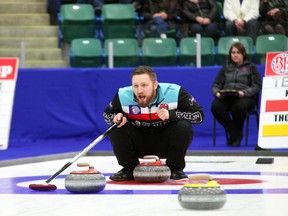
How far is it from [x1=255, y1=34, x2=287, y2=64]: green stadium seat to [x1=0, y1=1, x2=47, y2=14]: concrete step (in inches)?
180

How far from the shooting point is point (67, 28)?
15.4m

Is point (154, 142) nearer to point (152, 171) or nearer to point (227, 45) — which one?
point (152, 171)

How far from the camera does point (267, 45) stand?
1422 centimetres

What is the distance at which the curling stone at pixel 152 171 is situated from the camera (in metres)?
8.23

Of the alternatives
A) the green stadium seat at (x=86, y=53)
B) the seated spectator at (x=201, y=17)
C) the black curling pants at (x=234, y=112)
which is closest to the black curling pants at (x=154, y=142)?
the black curling pants at (x=234, y=112)

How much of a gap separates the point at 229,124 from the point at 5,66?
3.24 metres

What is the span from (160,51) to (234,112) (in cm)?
219

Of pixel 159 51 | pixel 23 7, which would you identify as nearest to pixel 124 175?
pixel 159 51

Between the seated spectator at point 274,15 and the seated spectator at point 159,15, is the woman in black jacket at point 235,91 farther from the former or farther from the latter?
the seated spectator at point 159,15

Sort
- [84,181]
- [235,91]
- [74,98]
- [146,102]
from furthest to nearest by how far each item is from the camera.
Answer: [74,98] < [235,91] < [146,102] < [84,181]

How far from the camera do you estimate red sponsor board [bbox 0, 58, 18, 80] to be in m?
12.1

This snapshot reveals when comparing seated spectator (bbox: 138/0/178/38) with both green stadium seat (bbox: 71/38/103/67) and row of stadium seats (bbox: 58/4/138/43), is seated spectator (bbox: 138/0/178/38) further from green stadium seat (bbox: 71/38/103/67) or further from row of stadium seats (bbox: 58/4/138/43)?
green stadium seat (bbox: 71/38/103/67)

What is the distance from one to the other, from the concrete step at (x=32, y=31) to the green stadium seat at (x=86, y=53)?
149 centimetres

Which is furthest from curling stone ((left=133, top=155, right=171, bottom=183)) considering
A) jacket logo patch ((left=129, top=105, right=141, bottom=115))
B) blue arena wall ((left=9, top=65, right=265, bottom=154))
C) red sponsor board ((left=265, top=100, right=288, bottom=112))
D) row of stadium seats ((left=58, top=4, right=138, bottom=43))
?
row of stadium seats ((left=58, top=4, right=138, bottom=43))
